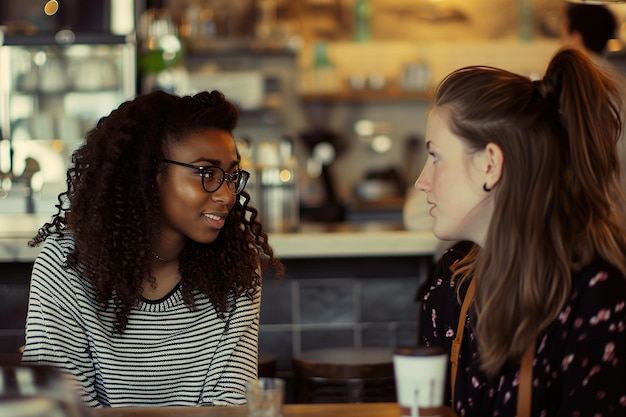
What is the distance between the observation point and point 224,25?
22.3 ft

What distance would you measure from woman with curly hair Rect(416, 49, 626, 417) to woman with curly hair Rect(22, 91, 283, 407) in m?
0.59

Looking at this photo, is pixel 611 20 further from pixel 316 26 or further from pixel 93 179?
pixel 93 179

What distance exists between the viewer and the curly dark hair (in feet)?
6.75

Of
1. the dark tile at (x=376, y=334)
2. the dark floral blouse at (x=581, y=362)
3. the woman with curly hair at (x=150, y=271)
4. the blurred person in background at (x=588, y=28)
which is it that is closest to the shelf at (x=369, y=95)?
the blurred person in background at (x=588, y=28)

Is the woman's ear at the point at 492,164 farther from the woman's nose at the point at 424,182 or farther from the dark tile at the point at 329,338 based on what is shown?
the dark tile at the point at 329,338

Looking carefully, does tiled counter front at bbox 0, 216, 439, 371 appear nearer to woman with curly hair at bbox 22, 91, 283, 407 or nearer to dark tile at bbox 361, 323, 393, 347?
dark tile at bbox 361, 323, 393, 347

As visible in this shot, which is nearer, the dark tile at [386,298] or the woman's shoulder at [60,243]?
the woman's shoulder at [60,243]

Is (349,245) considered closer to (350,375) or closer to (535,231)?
(350,375)

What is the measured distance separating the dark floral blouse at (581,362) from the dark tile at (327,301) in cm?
205

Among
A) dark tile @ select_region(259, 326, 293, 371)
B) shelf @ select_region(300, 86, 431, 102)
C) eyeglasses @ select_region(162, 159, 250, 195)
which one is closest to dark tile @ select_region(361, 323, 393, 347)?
dark tile @ select_region(259, 326, 293, 371)

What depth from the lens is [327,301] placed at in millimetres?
3729

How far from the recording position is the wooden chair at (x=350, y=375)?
2.96m

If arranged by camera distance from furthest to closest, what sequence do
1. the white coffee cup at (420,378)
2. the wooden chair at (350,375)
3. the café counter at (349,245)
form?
the café counter at (349,245) < the wooden chair at (350,375) < the white coffee cup at (420,378)

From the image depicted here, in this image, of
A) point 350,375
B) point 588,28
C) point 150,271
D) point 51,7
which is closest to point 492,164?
point 150,271
